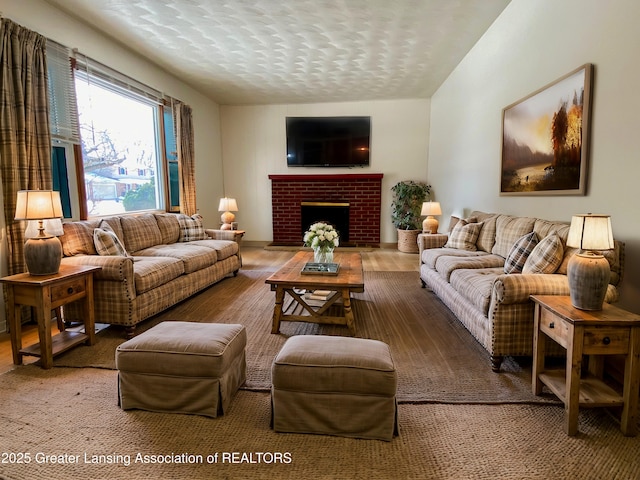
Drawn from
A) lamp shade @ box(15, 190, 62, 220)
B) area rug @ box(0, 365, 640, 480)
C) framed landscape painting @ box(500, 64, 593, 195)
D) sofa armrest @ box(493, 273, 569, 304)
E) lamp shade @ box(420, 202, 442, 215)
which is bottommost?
area rug @ box(0, 365, 640, 480)

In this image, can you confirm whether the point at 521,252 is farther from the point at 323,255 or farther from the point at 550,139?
the point at 323,255

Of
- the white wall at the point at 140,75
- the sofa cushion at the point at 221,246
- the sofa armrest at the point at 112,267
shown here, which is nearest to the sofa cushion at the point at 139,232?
the sofa cushion at the point at 221,246

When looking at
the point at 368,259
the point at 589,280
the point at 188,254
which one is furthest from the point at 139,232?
the point at 589,280

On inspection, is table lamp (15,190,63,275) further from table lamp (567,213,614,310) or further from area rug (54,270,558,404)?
table lamp (567,213,614,310)

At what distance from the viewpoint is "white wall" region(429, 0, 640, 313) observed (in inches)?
86.9

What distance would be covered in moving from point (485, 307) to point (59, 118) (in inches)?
163

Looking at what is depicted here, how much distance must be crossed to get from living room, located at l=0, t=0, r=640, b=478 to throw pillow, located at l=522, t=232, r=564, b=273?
332mm

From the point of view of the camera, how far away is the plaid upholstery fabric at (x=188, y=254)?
3751 millimetres

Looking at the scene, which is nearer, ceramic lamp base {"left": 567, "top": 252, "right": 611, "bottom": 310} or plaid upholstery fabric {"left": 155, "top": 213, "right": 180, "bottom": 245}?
ceramic lamp base {"left": 567, "top": 252, "right": 611, "bottom": 310}

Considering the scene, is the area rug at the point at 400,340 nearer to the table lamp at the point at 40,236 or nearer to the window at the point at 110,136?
the table lamp at the point at 40,236

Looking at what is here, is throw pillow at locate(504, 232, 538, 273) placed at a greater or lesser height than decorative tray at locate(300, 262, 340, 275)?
greater

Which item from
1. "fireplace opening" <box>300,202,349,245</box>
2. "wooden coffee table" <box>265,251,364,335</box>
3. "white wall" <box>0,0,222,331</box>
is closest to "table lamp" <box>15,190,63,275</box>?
"white wall" <box>0,0,222,331</box>

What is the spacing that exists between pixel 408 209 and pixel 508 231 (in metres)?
3.59

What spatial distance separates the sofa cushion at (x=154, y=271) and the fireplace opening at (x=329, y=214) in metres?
4.00
